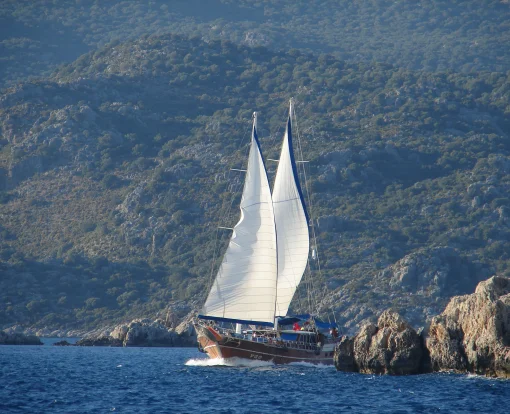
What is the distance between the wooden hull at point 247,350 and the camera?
226 feet

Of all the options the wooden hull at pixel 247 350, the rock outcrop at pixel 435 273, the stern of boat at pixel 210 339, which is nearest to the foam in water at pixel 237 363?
the wooden hull at pixel 247 350

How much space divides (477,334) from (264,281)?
57.7ft

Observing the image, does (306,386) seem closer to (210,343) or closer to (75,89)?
(210,343)

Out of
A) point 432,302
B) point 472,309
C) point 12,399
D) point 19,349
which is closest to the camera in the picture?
point 12,399

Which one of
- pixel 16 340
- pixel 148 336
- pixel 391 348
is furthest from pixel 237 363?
pixel 16 340

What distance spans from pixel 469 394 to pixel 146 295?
307ft

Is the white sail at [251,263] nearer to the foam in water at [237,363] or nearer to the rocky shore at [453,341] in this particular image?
the foam in water at [237,363]

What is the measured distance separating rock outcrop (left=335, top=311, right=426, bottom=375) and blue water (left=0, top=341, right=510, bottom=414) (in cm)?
90

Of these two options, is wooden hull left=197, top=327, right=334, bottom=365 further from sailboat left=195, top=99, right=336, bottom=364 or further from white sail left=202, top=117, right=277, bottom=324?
white sail left=202, top=117, right=277, bottom=324

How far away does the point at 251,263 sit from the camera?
219ft

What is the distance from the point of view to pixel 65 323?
440 ft

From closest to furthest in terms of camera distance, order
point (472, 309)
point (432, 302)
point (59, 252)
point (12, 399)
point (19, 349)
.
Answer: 1. point (12, 399)
2. point (472, 309)
3. point (19, 349)
4. point (432, 302)
5. point (59, 252)

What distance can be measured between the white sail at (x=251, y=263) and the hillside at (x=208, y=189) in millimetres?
53438

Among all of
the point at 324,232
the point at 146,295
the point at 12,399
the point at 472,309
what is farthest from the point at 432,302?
the point at 12,399
